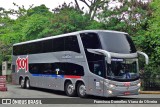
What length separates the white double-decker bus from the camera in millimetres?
18000

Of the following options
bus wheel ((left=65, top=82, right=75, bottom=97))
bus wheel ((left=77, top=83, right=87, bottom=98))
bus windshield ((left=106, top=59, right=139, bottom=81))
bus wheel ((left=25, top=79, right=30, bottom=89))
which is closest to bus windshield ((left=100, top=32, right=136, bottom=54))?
bus windshield ((left=106, top=59, right=139, bottom=81))

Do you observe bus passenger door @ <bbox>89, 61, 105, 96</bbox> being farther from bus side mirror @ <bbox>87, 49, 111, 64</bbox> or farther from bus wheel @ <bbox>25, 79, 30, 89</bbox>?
bus wheel @ <bbox>25, 79, 30, 89</bbox>

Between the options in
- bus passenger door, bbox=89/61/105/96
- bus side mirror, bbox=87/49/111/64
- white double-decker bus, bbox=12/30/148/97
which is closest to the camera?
bus side mirror, bbox=87/49/111/64

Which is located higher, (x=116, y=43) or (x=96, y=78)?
(x=116, y=43)

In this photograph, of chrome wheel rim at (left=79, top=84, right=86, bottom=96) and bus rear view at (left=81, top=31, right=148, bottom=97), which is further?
chrome wheel rim at (left=79, top=84, right=86, bottom=96)

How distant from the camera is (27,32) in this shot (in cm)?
3884

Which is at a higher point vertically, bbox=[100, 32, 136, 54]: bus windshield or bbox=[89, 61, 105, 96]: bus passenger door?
bbox=[100, 32, 136, 54]: bus windshield

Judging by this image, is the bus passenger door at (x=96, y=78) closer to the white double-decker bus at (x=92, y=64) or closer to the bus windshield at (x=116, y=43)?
the white double-decker bus at (x=92, y=64)

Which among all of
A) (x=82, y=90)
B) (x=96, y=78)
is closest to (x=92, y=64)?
(x=96, y=78)

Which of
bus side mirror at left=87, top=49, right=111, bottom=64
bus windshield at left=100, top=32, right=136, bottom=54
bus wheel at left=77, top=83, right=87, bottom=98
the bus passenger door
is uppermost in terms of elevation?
bus windshield at left=100, top=32, right=136, bottom=54

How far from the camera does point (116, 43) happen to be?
61.7ft

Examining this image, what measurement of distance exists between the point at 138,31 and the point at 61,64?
10.2 m

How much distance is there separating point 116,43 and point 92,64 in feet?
5.98

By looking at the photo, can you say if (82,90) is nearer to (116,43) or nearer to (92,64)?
(92,64)
